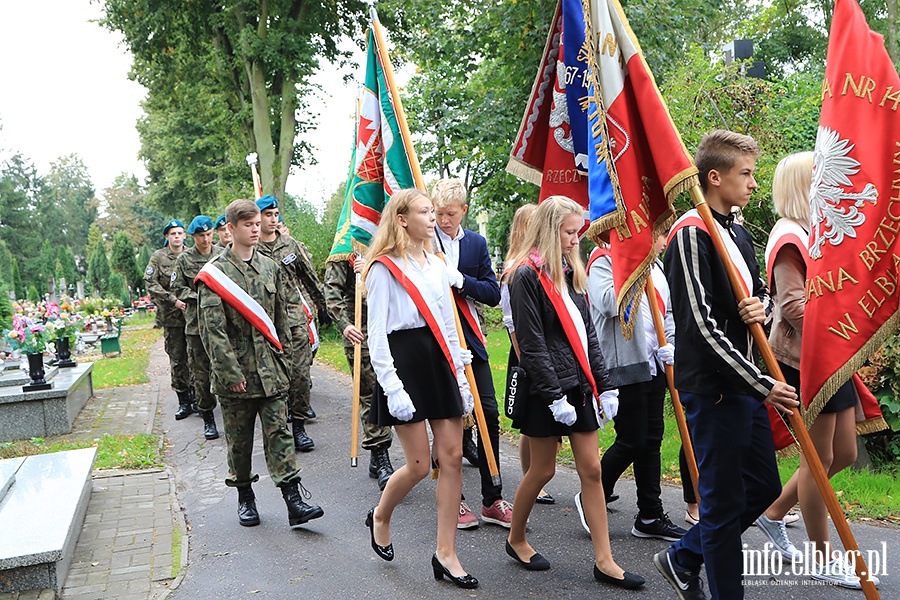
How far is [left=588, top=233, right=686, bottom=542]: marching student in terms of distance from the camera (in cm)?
490

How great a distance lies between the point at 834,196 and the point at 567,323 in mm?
1465

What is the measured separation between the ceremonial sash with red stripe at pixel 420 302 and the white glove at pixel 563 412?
0.64 metres

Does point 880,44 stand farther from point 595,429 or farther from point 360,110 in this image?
point 360,110

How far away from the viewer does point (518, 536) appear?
4586 mm

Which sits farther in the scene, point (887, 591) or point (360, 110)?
point (360, 110)

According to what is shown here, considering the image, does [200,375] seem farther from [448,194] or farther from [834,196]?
[834,196]

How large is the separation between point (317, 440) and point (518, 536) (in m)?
4.19

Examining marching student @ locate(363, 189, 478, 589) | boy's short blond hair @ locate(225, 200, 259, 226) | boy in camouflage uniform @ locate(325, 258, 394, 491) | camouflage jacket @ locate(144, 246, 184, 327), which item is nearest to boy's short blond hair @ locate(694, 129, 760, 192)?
marching student @ locate(363, 189, 478, 589)

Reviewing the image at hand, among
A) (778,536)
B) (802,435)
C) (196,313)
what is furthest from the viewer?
(196,313)

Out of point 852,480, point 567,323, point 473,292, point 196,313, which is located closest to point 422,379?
point 567,323

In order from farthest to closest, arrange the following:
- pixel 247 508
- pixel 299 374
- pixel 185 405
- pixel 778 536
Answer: pixel 185 405 < pixel 299 374 < pixel 247 508 < pixel 778 536

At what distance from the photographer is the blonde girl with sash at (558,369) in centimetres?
419

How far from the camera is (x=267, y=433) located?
5.57m

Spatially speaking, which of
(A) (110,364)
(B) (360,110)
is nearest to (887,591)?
(B) (360,110)
